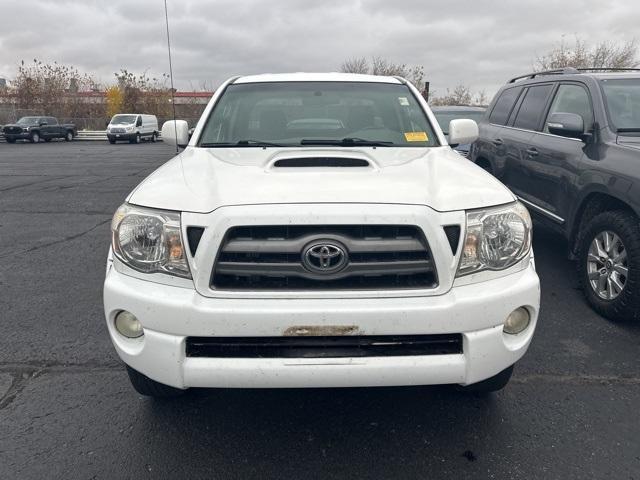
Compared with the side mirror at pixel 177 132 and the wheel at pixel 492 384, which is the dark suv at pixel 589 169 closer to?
the wheel at pixel 492 384

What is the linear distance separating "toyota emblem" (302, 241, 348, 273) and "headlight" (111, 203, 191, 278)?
51 cm

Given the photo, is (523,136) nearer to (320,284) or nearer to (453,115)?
(320,284)

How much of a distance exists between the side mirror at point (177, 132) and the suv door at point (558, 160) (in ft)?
10.4

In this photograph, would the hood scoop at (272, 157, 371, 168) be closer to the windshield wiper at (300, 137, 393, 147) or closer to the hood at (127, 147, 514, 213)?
the hood at (127, 147, 514, 213)

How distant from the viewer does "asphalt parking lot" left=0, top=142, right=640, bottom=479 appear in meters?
2.19

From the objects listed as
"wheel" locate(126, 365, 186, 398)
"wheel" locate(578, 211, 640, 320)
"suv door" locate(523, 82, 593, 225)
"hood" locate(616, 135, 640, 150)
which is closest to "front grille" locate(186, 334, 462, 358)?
"wheel" locate(126, 365, 186, 398)

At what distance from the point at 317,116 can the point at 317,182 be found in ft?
4.75

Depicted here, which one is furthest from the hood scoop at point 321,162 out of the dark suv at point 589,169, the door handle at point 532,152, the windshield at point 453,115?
the windshield at point 453,115

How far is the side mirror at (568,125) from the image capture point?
13.2 ft

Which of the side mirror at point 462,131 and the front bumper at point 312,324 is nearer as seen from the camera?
the front bumper at point 312,324

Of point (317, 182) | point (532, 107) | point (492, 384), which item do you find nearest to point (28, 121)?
point (532, 107)

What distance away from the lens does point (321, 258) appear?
2.00 meters

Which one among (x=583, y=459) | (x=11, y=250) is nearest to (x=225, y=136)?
(x=583, y=459)

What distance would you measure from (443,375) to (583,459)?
0.83 metres
